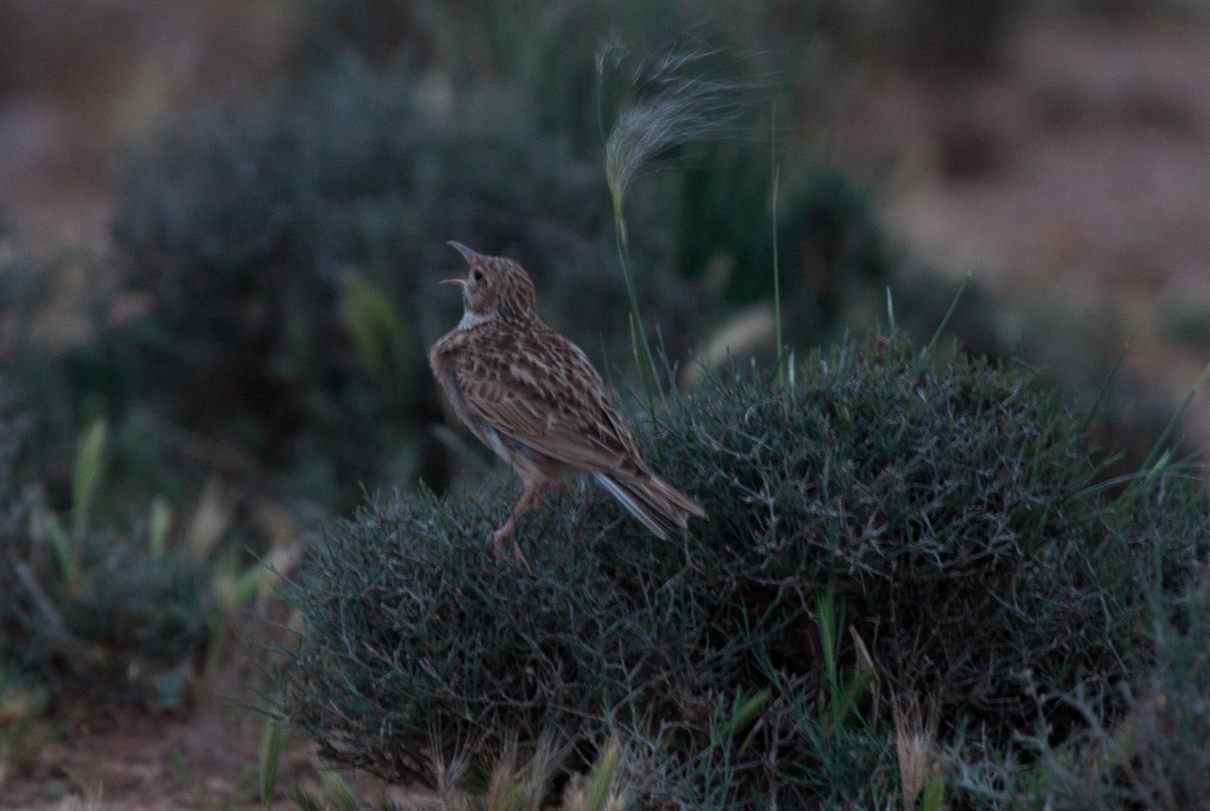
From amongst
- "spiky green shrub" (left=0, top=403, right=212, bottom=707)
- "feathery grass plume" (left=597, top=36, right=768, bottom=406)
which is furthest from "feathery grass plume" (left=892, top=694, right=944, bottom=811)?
"spiky green shrub" (left=0, top=403, right=212, bottom=707)

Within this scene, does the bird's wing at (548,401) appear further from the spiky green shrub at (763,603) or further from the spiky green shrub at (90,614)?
the spiky green shrub at (90,614)

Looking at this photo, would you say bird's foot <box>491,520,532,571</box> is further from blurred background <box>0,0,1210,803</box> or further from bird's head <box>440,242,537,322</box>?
blurred background <box>0,0,1210,803</box>

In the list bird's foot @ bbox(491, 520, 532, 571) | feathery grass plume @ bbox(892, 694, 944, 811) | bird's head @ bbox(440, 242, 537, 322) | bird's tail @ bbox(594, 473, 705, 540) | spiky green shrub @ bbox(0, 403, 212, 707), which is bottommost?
spiky green shrub @ bbox(0, 403, 212, 707)

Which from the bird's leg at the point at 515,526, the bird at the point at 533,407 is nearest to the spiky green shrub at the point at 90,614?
the bird at the point at 533,407

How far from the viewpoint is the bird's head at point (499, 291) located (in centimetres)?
517

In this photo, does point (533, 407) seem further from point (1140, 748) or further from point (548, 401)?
point (1140, 748)

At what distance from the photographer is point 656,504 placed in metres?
4.03

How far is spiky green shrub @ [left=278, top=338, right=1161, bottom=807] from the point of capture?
13.1 ft

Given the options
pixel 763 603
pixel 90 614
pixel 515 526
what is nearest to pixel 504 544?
pixel 515 526

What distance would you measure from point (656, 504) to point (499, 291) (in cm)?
135

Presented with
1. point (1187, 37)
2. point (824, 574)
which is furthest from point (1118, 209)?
point (824, 574)

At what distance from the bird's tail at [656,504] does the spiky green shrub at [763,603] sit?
0.10 meters

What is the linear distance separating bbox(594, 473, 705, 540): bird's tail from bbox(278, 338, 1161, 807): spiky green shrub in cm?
10

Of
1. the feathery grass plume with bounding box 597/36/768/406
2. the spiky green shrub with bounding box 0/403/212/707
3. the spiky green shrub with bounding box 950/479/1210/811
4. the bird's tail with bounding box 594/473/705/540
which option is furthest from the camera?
the spiky green shrub with bounding box 0/403/212/707
